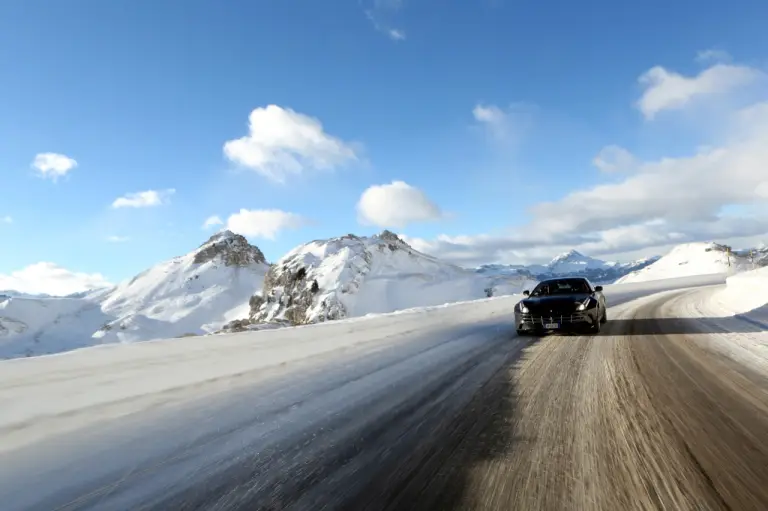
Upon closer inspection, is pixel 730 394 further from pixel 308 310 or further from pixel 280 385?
pixel 308 310

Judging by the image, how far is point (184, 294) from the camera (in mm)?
177375

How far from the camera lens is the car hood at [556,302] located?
33.1 ft

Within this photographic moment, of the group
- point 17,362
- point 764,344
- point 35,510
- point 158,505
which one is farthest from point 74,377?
point 764,344

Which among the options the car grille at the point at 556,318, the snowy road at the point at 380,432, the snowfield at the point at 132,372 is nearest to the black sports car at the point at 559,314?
the car grille at the point at 556,318

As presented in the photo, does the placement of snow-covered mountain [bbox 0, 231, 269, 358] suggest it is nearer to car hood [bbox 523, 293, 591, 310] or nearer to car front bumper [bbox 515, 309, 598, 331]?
car hood [bbox 523, 293, 591, 310]

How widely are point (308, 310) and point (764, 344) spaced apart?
52.4 metres

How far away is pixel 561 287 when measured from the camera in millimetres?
11945

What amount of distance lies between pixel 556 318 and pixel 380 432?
7693mm

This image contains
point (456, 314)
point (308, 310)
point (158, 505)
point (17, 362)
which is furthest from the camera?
point (308, 310)

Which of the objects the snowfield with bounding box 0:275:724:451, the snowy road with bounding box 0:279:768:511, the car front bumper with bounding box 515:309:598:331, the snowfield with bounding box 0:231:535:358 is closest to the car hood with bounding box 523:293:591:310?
the car front bumper with bounding box 515:309:598:331

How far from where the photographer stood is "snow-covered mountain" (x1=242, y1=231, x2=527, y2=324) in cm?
5706

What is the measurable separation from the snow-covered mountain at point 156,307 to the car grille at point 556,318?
481 feet

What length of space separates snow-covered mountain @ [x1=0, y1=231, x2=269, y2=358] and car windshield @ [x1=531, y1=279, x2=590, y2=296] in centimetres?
14552

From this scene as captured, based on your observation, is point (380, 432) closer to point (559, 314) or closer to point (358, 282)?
point (559, 314)
